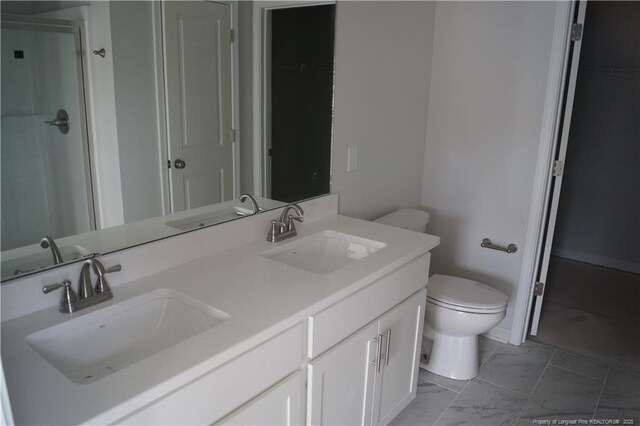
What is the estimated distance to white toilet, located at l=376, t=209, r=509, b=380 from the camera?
2439 millimetres

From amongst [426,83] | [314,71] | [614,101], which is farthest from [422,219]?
[614,101]

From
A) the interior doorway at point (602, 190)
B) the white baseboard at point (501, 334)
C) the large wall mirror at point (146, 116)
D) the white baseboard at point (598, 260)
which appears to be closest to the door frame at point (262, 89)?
the large wall mirror at point (146, 116)

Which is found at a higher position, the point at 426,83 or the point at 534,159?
the point at 426,83

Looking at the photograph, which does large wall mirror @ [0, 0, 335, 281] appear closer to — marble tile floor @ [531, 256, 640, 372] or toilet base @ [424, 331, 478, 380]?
toilet base @ [424, 331, 478, 380]

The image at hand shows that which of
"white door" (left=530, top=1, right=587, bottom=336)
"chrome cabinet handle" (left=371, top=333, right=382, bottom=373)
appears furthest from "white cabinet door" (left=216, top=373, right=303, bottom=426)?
"white door" (left=530, top=1, right=587, bottom=336)

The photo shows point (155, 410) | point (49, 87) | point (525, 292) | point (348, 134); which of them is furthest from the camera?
point (525, 292)

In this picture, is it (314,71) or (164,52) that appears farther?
(314,71)

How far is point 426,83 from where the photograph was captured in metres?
2.98

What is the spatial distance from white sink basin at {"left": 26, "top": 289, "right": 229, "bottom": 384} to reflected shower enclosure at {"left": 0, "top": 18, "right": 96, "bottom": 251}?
0.83ft

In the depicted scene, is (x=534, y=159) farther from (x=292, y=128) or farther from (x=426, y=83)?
(x=292, y=128)

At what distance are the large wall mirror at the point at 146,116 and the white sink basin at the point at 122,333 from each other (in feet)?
0.60

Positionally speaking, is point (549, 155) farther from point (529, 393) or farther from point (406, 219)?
point (529, 393)

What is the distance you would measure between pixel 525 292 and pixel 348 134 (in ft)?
4.61

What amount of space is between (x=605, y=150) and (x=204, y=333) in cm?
386
